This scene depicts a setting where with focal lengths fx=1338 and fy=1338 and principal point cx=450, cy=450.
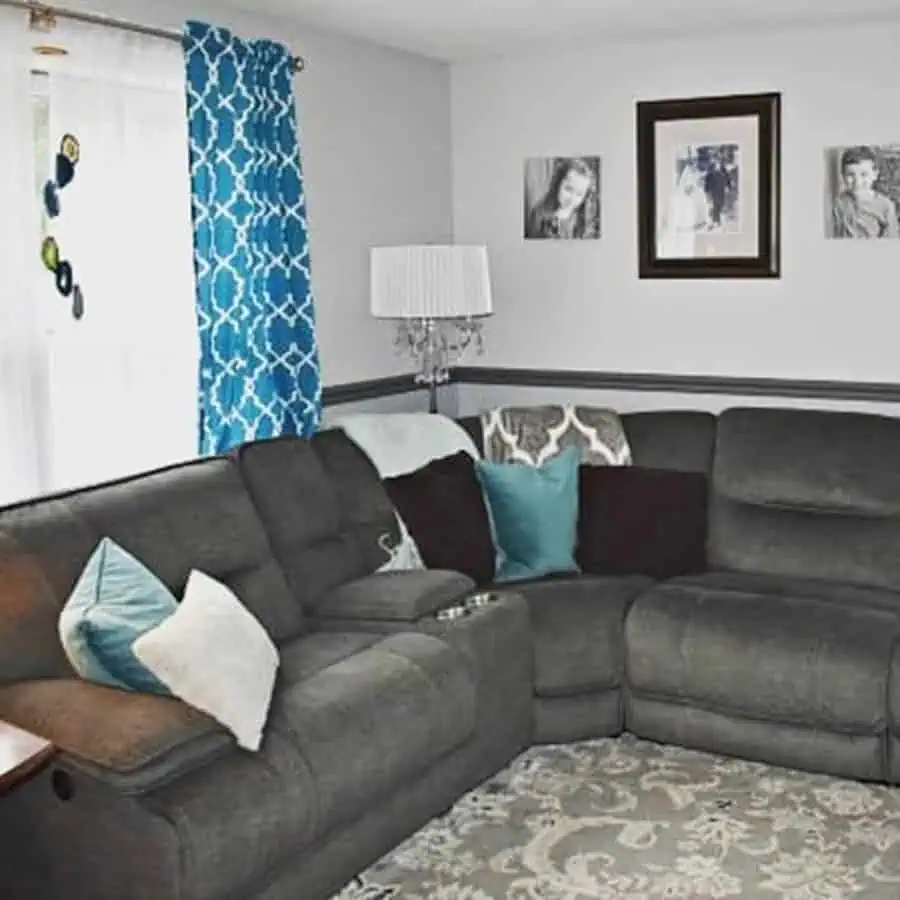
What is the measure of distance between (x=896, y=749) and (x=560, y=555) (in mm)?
1188

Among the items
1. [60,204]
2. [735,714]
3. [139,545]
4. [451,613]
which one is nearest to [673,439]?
[735,714]

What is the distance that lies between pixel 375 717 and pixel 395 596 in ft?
2.10

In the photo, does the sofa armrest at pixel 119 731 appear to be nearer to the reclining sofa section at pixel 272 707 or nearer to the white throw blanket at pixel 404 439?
the reclining sofa section at pixel 272 707

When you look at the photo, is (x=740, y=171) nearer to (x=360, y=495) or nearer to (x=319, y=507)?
(x=360, y=495)

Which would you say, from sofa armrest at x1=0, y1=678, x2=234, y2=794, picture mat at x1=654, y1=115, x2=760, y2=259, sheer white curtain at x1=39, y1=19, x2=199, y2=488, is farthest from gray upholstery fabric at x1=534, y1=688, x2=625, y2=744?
picture mat at x1=654, y1=115, x2=760, y2=259

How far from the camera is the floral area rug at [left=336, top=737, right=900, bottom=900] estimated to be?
3197 millimetres

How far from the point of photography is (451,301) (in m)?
4.65

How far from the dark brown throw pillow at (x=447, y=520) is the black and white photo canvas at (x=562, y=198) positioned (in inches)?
52.6

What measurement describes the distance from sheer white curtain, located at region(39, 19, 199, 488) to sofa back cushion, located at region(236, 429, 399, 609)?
1.04 feet

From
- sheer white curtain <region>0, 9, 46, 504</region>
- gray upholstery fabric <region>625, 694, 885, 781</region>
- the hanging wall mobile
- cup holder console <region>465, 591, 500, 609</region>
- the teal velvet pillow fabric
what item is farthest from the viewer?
the teal velvet pillow fabric

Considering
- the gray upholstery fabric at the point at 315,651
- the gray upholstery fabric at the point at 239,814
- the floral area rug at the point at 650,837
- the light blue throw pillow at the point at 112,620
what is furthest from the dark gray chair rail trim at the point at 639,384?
the gray upholstery fabric at the point at 239,814

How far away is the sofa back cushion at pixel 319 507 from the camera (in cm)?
391

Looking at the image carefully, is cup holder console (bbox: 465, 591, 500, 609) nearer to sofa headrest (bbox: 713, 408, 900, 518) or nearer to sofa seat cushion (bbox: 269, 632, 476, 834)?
sofa seat cushion (bbox: 269, 632, 476, 834)

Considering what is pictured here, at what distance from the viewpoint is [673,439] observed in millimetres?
4664
